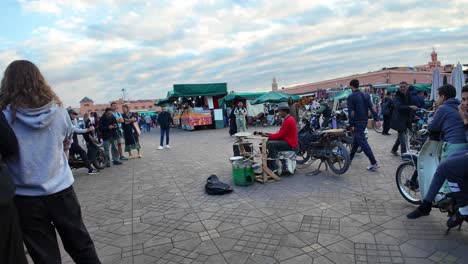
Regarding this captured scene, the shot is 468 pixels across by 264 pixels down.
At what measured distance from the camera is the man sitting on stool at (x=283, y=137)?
590 cm

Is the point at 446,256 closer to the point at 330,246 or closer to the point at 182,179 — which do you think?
the point at 330,246

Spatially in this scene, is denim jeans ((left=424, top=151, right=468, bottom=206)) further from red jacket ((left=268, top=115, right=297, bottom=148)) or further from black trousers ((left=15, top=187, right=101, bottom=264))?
black trousers ((left=15, top=187, right=101, bottom=264))

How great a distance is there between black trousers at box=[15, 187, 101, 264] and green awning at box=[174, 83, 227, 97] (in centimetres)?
1929

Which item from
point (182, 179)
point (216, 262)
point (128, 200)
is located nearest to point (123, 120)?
point (182, 179)

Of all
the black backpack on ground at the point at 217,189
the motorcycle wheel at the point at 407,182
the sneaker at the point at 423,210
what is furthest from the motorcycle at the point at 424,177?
the black backpack on ground at the point at 217,189

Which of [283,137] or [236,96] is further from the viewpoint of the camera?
[236,96]

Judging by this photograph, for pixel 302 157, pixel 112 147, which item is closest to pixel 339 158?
pixel 302 157

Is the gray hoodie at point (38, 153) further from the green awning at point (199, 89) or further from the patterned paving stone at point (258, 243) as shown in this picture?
the green awning at point (199, 89)

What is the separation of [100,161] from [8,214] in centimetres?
738

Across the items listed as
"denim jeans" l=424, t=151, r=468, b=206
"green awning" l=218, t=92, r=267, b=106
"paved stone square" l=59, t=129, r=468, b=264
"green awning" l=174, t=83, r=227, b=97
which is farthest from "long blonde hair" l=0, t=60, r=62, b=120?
"green awning" l=174, t=83, r=227, b=97

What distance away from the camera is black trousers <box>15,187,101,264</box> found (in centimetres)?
200

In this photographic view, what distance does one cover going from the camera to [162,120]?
472 inches

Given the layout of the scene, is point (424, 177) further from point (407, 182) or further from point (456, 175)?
point (456, 175)

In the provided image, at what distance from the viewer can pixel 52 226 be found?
2.16 meters
